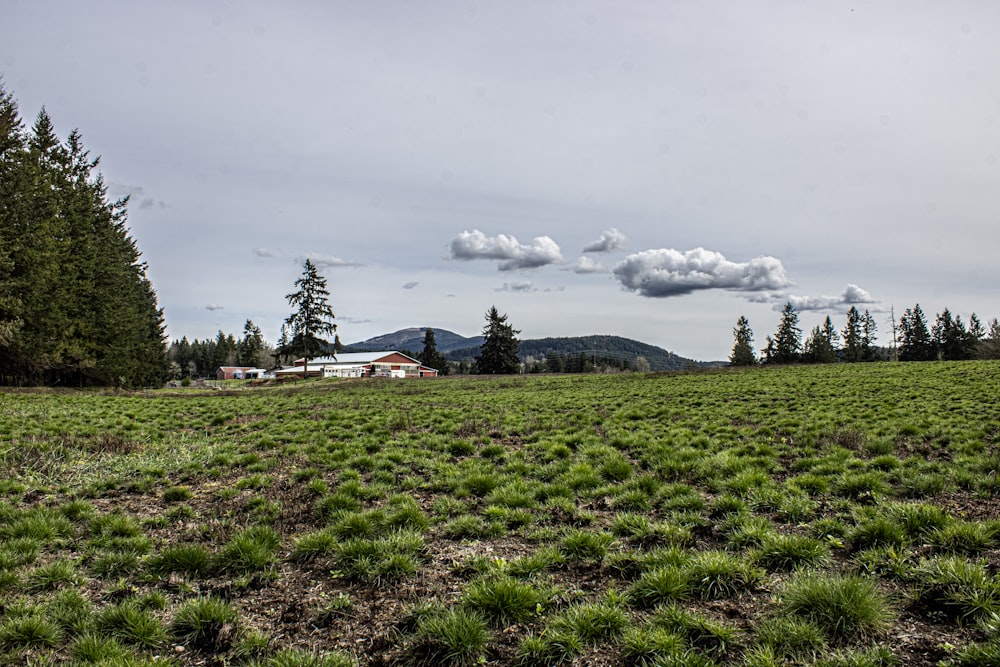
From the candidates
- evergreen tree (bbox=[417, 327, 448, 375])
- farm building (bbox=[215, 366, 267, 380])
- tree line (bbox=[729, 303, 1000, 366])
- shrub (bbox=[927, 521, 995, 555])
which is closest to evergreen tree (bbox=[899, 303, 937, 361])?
tree line (bbox=[729, 303, 1000, 366])

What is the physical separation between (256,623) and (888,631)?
5168 mm

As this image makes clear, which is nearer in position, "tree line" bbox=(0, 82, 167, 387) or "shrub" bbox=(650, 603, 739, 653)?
"shrub" bbox=(650, 603, 739, 653)

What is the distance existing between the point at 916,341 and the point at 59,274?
101 meters

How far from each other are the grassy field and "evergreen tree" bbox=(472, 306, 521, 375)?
6116cm

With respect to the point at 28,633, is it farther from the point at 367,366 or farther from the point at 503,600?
the point at 367,366

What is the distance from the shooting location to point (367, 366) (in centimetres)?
7769

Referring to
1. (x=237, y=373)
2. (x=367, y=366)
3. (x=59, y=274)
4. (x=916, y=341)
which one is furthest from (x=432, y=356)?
(x=916, y=341)

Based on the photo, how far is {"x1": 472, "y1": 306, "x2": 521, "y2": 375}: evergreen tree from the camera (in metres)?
72.8

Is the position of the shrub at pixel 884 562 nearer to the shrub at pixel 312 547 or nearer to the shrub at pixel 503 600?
the shrub at pixel 503 600

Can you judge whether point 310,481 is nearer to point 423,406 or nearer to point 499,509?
point 499,509

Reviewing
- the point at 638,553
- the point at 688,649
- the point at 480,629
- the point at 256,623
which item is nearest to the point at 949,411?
the point at 638,553

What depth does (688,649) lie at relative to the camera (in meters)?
3.78

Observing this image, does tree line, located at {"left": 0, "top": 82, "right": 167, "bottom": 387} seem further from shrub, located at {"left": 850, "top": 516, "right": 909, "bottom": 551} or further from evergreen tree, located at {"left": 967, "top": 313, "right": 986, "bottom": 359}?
evergreen tree, located at {"left": 967, "top": 313, "right": 986, "bottom": 359}

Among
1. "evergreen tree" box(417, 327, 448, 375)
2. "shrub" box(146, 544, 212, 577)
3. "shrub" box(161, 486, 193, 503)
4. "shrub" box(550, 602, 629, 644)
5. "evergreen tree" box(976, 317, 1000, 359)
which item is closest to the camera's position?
"shrub" box(550, 602, 629, 644)
